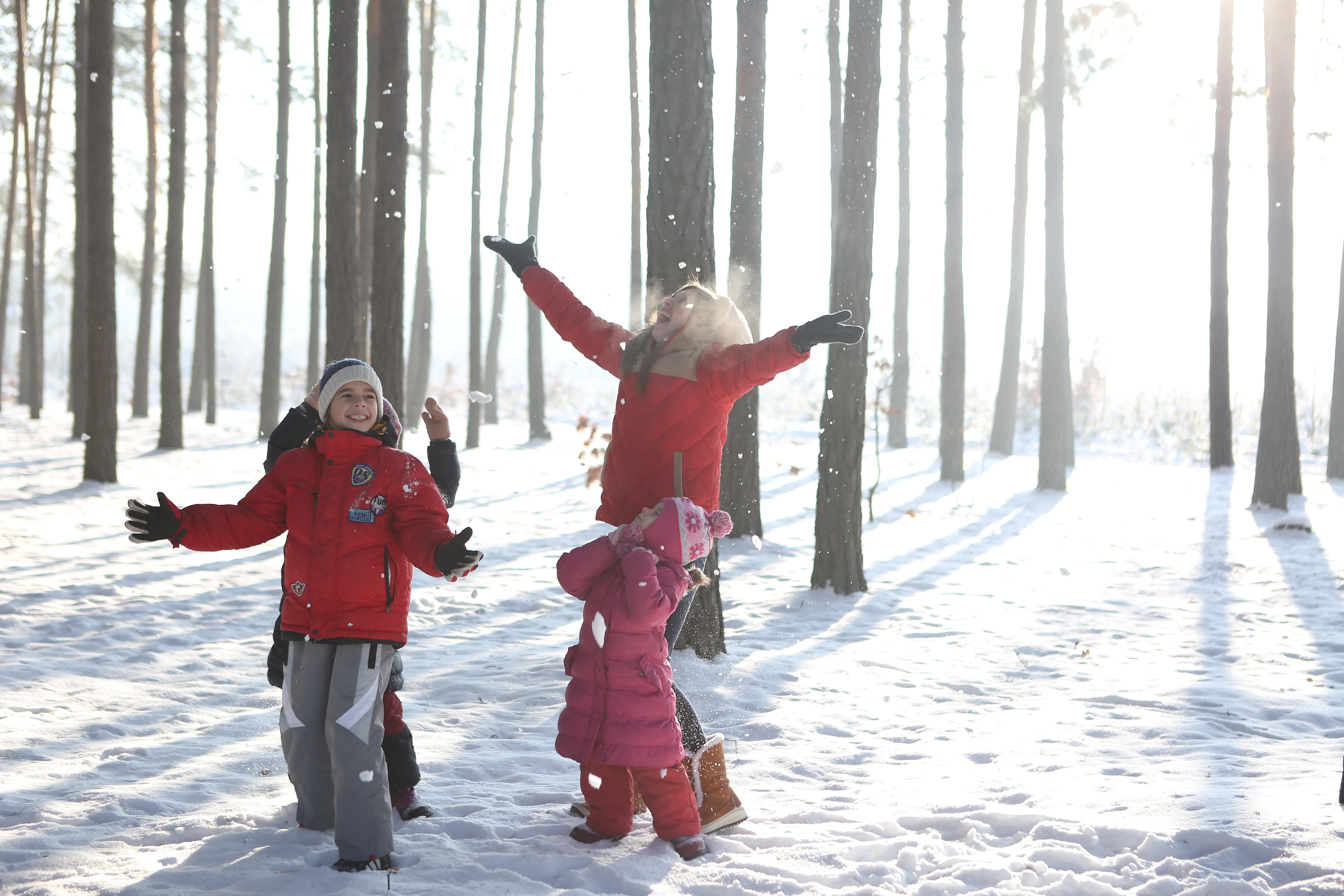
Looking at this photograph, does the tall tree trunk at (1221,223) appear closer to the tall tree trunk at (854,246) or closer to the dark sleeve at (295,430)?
the tall tree trunk at (854,246)

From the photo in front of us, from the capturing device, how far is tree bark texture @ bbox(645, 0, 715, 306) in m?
5.12

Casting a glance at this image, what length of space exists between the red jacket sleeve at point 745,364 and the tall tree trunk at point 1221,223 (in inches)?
517

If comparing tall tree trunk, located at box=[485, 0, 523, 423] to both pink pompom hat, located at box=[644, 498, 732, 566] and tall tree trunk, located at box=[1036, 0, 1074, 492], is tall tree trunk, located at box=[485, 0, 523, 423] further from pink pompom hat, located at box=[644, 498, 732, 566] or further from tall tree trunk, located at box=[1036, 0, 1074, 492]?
pink pompom hat, located at box=[644, 498, 732, 566]

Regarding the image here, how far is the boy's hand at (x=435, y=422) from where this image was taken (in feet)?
10.2

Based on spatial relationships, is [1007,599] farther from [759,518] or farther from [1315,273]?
[1315,273]

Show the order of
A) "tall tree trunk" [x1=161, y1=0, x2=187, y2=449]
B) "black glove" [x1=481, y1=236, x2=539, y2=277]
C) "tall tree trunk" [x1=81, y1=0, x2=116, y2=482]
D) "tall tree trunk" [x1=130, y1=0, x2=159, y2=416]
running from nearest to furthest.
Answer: "black glove" [x1=481, y1=236, x2=539, y2=277] < "tall tree trunk" [x1=81, y1=0, x2=116, y2=482] < "tall tree trunk" [x1=161, y1=0, x2=187, y2=449] < "tall tree trunk" [x1=130, y1=0, x2=159, y2=416]

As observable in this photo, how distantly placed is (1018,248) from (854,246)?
1274 centimetres

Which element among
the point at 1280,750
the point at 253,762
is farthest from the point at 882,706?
the point at 253,762

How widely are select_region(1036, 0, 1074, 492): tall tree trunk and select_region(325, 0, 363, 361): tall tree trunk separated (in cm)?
999

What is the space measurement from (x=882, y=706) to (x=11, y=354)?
89422mm

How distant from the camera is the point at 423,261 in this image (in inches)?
825

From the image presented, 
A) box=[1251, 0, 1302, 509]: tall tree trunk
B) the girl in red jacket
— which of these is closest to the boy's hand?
the girl in red jacket

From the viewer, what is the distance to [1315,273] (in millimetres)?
38250

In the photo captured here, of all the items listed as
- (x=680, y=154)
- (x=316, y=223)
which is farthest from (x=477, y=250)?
(x=680, y=154)
